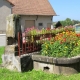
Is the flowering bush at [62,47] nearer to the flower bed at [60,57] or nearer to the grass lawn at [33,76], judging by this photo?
the flower bed at [60,57]

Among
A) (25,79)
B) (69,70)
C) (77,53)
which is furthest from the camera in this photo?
(77,53)

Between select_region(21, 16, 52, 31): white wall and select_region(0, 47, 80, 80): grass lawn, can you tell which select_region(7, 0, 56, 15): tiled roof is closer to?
select_region(21, 16, 52, 31): white wall

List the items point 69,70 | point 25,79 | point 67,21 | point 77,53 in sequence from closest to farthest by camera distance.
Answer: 1. point 25,79
2. point 69,70
3. point 77,53
4. point 67,21

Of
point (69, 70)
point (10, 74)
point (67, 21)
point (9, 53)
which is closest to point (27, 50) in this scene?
point (9, 53)

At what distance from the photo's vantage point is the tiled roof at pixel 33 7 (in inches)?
1010

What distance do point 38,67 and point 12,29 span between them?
1.50m

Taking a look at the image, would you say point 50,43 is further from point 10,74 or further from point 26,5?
point 26,5

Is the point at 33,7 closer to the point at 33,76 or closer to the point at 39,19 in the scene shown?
the point at 39,19

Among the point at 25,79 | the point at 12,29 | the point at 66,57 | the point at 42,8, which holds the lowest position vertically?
the point at 25,79

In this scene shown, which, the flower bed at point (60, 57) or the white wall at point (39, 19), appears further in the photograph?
the white wall at point (39, 19)

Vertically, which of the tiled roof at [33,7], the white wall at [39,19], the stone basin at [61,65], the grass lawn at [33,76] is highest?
the tiled roof at [33,7]

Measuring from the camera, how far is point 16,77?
683 cm

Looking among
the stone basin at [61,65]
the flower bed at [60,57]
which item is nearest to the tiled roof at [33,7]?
the flower bed at [60,57]

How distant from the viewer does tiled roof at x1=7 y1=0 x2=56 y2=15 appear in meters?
25.6
